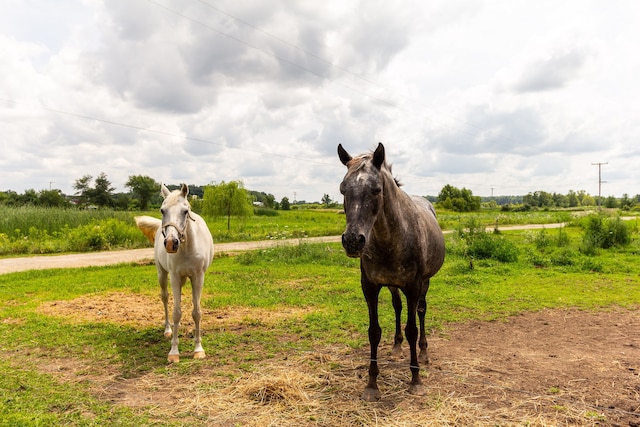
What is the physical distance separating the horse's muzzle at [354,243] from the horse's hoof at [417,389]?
223cm

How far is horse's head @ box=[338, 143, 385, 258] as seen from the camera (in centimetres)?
348

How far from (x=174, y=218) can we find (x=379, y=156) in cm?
314

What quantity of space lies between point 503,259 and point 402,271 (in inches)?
486

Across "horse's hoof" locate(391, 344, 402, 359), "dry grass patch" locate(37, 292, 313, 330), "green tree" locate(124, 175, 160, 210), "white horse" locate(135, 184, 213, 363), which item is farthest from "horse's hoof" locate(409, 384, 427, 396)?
"green tree" locate(124, 175, 160, 210)

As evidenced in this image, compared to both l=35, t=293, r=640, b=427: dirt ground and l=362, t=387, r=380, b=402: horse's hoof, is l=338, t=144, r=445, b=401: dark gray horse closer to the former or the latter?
l=362, t=387, r=380, b=402: horse's hoof

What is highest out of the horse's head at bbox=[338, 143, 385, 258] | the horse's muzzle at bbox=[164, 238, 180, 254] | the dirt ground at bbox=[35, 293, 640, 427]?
the horse's head at bbox=[338, 143, 385, 258]

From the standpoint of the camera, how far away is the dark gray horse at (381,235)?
3689 mm

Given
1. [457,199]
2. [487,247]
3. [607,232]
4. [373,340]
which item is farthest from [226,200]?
[457,199]

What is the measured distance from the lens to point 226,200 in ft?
100

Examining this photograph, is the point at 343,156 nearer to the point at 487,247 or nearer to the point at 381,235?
the point at 381,235

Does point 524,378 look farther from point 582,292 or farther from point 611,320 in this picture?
point 582,292

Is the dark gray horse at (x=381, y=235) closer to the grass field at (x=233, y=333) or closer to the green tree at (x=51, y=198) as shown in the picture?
the grass field at (x=233, y=333)

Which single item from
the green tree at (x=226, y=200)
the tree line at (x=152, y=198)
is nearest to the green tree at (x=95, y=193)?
the tree line at (x=152, y=198)

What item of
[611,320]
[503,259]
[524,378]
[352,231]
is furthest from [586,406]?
[503,259]
